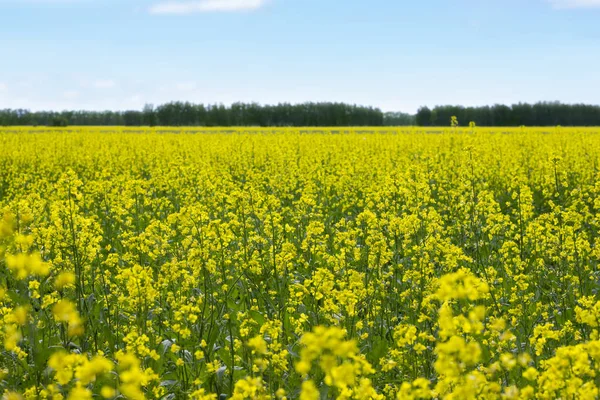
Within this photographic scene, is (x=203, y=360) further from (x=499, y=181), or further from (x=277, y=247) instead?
(x=499, y=181)

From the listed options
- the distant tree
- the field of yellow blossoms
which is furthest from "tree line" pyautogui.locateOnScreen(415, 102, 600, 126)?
the field of yellow blossoms

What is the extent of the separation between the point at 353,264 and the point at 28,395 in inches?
173

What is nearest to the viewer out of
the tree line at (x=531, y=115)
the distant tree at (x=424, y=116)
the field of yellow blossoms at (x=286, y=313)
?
the field of yellow blossoms at (x=286, y=313)

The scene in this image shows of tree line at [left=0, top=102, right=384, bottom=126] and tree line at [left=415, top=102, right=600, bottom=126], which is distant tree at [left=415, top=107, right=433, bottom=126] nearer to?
tree line at [left=415, top=102, right=600, bottom=126]

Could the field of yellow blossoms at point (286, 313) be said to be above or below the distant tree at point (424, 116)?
below

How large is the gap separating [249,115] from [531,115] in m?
35.1

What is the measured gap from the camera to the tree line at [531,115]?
72.4 meters

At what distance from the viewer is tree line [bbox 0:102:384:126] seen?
78562 millimetres

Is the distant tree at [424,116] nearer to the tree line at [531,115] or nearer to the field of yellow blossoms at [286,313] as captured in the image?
the tree line at [531,115]

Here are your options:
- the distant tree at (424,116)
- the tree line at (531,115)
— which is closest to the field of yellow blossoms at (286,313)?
the tree line at (531,115)

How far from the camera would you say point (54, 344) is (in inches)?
199

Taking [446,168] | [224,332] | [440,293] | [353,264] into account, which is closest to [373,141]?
[446,168]

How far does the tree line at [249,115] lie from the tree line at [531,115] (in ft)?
33.8

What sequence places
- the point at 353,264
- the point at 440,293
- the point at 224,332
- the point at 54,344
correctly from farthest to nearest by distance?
the point at 353,264 → the point at 224,332 → the point at 54,344 → the point at 440,293
